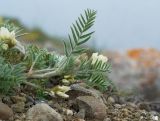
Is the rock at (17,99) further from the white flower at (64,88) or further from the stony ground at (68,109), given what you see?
the white flower at (64,88)

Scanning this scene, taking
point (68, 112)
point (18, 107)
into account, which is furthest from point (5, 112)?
point (68, 112)

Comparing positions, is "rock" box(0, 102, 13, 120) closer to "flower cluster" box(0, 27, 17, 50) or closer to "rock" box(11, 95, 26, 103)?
"rock" box(11, 95, 26, 103)


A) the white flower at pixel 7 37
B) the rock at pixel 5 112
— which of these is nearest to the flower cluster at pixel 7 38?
the white flower at pixel 7 37

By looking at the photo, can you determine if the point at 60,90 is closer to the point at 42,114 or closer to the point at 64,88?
the point at 64,88

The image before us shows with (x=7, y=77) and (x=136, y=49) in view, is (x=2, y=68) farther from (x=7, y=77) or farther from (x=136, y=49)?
(x=136, y=49)

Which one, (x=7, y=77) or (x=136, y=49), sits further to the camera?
(x=136, y=49)

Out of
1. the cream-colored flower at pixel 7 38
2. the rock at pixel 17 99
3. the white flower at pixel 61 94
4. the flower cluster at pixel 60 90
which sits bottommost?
the rock at pixel 17 99

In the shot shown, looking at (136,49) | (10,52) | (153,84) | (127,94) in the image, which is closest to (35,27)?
→ (136,49)

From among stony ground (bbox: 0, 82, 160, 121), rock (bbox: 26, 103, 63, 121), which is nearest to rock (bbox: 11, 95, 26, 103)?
stony ground (bbox: 0, 82, 160, 121)
